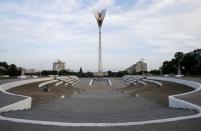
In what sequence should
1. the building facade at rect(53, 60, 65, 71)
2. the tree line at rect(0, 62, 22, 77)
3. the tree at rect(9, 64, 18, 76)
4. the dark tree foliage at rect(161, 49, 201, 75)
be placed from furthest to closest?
the building facade at rect(53, 60, 65, 71)
the tree line at rect(0, 62, 22, 77)
the tree at rect(9, 64, 18, 76)
the dark tree foliage at rect(161, 49, 201, 75)

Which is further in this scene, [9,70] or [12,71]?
[9,70]

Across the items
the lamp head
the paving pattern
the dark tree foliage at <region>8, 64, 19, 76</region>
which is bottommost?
the paving pattern

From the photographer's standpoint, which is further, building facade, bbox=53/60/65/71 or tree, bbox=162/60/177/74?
building facade, bbox=53/60/65/71

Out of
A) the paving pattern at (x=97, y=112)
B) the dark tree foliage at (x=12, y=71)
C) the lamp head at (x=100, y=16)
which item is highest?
the lamp head at (x=100, y=16)

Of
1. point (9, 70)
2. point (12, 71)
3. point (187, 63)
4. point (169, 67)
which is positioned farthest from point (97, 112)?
point (169, 67)

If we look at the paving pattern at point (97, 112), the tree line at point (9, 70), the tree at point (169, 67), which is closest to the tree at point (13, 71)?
the tree line at point (9, 70)

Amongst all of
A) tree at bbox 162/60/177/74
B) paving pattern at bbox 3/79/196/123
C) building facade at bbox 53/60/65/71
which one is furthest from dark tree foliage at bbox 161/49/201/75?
paving pattern at bbox 3/79/196/123

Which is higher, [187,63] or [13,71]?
[187,63]

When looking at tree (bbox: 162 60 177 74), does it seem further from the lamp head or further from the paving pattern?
the paving pattern

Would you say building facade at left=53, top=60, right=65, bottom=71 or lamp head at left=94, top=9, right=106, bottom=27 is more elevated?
lamp head at left=94, top=9, right=106, bottom=27

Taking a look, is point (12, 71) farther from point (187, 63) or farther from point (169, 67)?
point (187, 63)

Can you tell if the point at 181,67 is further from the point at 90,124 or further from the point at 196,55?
the point at 90,124

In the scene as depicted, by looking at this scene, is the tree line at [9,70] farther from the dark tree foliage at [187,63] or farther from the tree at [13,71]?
the dark tree foliage at [187,63]

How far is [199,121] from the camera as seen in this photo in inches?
323
